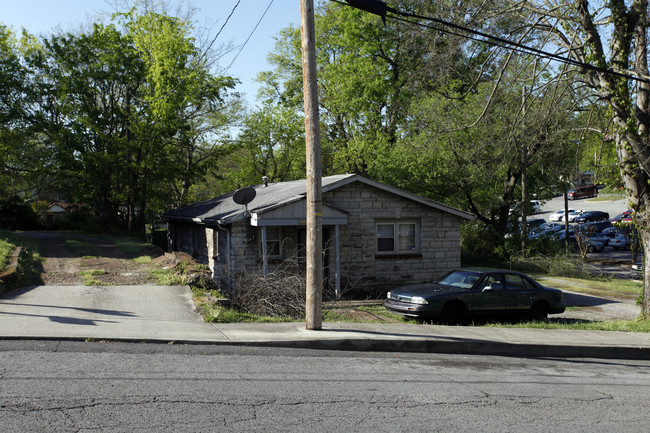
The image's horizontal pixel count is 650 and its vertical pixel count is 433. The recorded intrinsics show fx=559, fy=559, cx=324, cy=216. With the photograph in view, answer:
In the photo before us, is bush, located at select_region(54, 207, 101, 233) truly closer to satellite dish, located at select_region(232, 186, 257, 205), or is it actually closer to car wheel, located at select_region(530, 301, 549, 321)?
satellite dish, located at select_region(232, 186, 257, 205)

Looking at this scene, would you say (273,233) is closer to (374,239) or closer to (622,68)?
(374,239)

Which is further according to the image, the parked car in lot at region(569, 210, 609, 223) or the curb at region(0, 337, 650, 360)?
the parked car in lot at region(569, 210, 609, 223)

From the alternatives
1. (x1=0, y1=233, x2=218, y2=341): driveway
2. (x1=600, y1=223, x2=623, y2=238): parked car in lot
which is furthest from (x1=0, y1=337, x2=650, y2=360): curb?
(x1=600, y1=223, x2=623, y2=238): parked car in lot

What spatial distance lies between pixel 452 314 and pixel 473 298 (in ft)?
2.16

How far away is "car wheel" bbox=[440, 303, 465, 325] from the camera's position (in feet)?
43.4

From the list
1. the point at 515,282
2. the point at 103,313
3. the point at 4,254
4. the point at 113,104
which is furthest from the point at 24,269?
the point at 113,104

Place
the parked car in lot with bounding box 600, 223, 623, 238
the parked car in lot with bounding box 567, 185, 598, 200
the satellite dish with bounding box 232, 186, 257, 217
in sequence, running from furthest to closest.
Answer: the parked car in lot with bounding box 600, 223, 623, 238 → the parked car in lot with bounding box 567, 185, 598, 200 → the satellite dish with bounding box 232, 186, 257, 217

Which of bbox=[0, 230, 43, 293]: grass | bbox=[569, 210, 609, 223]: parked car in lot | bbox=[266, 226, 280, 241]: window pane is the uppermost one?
bbox=[569, 210, 609, 223]: parked car in lot

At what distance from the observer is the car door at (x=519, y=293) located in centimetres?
1400

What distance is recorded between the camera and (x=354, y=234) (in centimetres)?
1919

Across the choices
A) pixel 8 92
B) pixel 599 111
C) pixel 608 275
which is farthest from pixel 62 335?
pixel 8 92

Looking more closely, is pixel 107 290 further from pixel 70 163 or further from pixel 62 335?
pixel 70 163

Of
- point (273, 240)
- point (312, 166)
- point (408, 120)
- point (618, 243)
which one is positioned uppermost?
point (408, 120)

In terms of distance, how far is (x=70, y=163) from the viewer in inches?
1278
